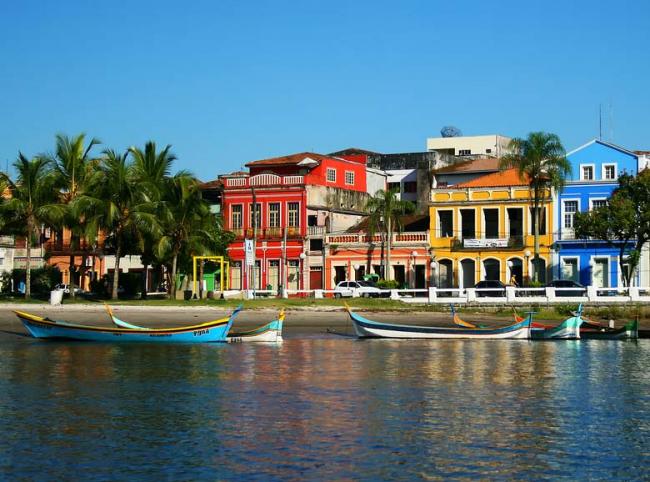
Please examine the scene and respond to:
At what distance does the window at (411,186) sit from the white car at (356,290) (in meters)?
25.5

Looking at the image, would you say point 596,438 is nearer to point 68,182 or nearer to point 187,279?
point 68,182

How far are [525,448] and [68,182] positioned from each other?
4964 cm

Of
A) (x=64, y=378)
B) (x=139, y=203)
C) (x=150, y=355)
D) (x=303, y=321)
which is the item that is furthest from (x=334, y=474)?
(x=139, y=203)

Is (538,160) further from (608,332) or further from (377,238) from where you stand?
(608,332)

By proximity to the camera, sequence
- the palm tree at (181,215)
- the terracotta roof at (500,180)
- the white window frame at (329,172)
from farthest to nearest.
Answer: the white window frame at (329,172) → the terracotta roof at (500,180) → the palm tree at (181,215)

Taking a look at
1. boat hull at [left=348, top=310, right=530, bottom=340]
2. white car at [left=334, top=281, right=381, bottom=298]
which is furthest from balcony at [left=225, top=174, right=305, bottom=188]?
boat hull at [left=348, top=310, right=530, bottom=340]

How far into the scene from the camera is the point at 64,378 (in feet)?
122

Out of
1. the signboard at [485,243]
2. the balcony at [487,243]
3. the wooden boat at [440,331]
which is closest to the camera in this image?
the wooden boat at [440,331]

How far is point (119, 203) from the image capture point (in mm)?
68812

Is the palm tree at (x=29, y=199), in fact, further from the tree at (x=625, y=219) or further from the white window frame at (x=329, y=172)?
the tree at (x=625, y=219)

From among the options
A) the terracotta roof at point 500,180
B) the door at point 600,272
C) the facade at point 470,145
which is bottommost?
the door at point 600,272

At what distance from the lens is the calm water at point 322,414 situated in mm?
23438

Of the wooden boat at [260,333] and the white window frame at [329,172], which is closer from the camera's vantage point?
the wooden boat at [260,333]

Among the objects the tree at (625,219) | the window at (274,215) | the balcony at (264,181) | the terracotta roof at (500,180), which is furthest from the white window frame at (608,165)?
the window at (274,215)
